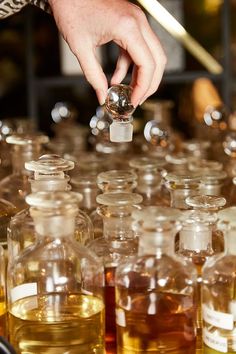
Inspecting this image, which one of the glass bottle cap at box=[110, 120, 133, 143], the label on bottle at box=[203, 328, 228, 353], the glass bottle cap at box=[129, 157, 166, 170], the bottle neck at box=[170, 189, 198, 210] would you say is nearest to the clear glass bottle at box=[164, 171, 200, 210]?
the bottle neck at box=[170, 189, 198, 210]

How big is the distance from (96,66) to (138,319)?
1.67 feet

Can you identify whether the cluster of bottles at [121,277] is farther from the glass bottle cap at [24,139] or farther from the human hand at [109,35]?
the glass bottle cap at [24,139]

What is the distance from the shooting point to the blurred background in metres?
3.36

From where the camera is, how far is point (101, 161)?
1.94m

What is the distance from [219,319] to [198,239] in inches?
6.7

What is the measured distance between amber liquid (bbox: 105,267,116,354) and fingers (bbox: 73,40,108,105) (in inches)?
13.3

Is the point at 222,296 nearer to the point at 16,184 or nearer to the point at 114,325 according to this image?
the point at 114,325

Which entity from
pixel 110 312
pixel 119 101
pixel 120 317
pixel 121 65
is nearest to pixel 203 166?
pixel 121 65

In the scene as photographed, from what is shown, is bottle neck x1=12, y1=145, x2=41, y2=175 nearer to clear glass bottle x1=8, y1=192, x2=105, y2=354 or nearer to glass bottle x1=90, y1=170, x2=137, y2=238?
glass bottle x1=90, y1=170, x2=137, y2=238

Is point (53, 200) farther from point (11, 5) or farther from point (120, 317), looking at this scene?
point (11, 5)

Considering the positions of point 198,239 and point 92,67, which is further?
point 92,67

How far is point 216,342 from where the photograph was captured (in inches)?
42.6

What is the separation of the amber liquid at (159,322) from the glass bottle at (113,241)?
141 mm

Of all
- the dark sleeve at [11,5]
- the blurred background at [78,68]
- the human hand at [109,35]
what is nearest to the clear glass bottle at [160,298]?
the human hand at [109,35]
